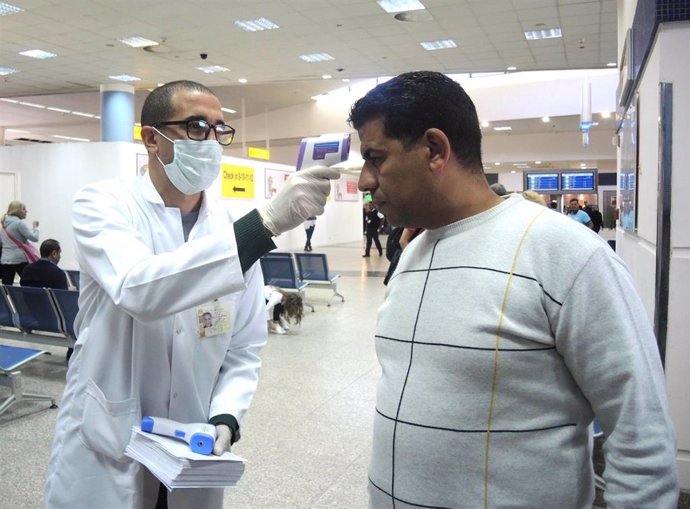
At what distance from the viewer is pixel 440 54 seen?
45.1 ft

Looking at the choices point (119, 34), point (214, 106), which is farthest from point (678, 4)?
point (119, 34)

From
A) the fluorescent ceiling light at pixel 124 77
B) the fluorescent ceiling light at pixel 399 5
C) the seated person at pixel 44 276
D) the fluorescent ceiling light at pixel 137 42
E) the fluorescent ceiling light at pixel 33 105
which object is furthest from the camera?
the fluorescent ceiling light at pixel 33 105

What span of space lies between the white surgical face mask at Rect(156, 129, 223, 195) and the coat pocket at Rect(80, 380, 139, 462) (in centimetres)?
60

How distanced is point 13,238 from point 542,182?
8.81 meters

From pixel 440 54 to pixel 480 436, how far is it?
13692 mm

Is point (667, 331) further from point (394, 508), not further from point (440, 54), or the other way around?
point (440, 54)

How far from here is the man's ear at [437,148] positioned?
1213mm

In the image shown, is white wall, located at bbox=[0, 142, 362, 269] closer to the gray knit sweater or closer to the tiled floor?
the tiled floor

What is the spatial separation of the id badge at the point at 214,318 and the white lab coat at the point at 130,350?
0.05 ft

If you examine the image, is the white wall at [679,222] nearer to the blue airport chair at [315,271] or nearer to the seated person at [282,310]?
the seated person at [282,310]

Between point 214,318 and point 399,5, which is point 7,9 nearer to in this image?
point 399,5

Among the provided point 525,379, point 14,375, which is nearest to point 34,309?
point 14,375

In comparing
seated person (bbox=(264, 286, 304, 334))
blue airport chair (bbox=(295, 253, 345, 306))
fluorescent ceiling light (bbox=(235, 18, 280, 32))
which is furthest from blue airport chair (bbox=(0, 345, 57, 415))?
fluorescent ceiling light (bbox=(235, 18, 280, 32))

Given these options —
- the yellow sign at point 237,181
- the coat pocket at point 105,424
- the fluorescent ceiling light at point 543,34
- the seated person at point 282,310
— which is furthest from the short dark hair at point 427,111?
the yellow sign at point 237,181
